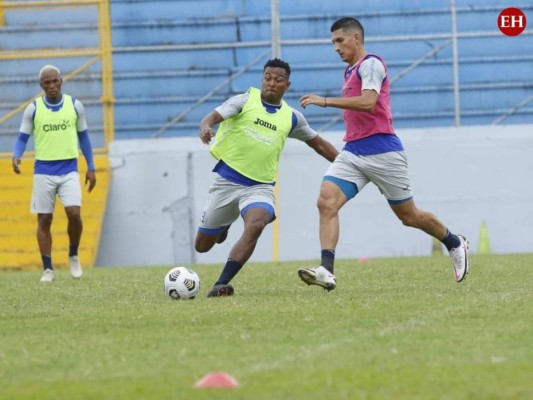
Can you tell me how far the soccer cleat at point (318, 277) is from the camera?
10164mm

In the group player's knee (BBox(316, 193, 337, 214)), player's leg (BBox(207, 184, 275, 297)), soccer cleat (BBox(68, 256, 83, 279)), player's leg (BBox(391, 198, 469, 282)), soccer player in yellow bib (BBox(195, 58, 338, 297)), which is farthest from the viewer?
soccer cleat (BBox(68, 256, 83, 279))

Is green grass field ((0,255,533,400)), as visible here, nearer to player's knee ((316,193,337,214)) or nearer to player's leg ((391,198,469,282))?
player's leg ((391,198,469,282))

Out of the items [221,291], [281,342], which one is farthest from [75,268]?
[281,342]

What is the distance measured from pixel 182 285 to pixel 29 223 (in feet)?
34.1

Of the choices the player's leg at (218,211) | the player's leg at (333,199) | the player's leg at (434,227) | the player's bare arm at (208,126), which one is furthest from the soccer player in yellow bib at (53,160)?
the player's leg at (434,227)

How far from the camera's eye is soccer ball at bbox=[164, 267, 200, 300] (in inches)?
414

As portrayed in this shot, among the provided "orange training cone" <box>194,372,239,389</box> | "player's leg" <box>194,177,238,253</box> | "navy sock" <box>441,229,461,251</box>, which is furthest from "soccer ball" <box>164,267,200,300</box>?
"orange training cone" <box>194,372,239,389</box>

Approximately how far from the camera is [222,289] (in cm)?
1067

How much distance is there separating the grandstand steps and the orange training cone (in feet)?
47.5

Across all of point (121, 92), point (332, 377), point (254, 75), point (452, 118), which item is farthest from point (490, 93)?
point (332, 377)

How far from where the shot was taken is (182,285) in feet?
34.5

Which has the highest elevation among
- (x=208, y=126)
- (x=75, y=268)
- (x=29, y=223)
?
(x=208, y=126)

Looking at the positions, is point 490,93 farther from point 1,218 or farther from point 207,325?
point 207,325

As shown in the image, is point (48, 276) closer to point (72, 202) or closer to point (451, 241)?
point (72, 202)
